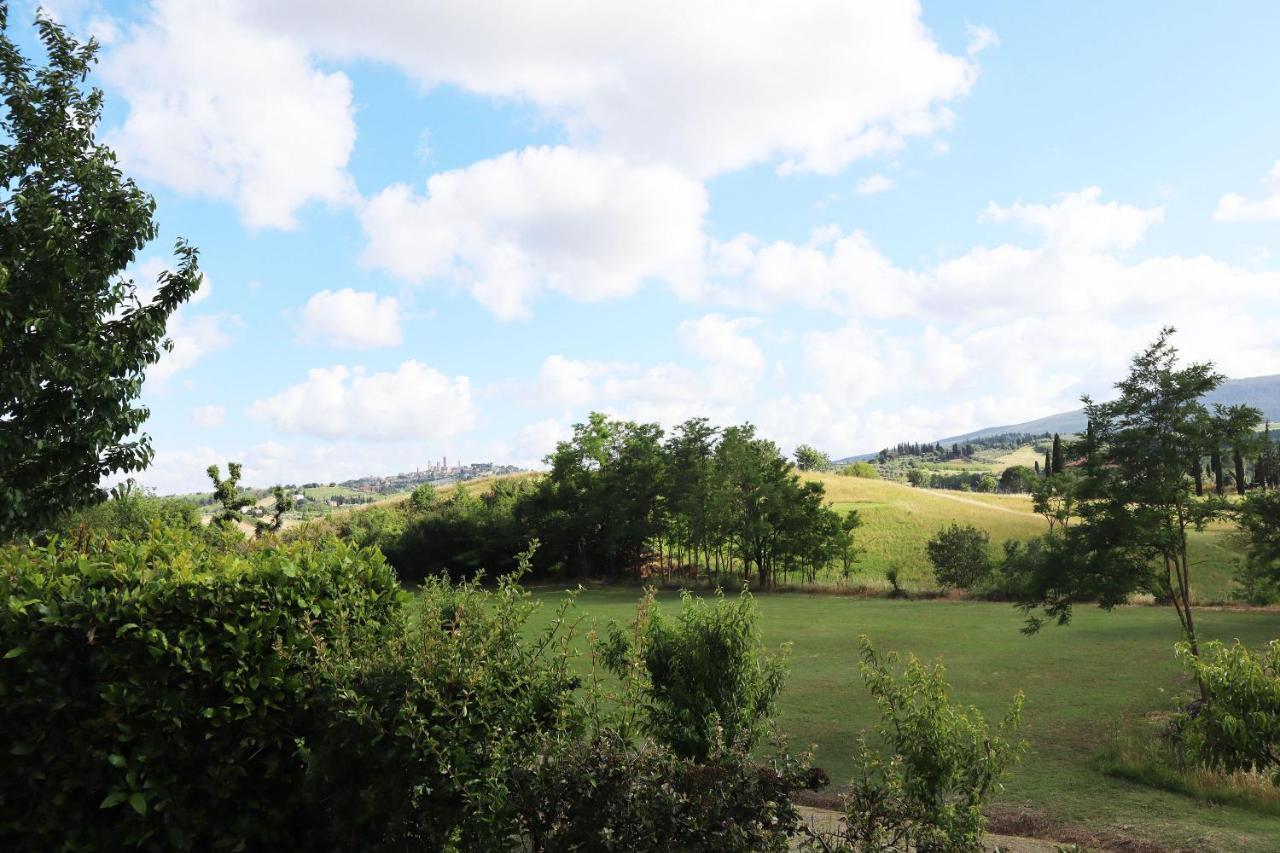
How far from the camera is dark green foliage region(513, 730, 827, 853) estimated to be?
154 inches

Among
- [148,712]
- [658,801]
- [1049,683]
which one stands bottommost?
[1049,683]

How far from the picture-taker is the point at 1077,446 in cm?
1396

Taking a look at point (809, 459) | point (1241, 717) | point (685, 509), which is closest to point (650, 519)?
point (685, 509)

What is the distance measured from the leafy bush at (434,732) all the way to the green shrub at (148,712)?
0.63m

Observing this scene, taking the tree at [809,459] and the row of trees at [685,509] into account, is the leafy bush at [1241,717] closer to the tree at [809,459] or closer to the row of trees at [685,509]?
the row of trees at [685,509]

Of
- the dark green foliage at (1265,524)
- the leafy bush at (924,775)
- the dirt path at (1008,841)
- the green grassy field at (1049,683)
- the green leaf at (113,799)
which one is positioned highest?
the dark green foliage at (1265,524)

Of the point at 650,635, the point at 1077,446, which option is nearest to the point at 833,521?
the point at 1077,446

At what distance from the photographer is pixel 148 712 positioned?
559 cm

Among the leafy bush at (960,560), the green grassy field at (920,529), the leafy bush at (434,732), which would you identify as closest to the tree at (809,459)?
the green grassy field at (920,529)

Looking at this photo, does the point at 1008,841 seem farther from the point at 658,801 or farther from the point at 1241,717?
the point at 658,801

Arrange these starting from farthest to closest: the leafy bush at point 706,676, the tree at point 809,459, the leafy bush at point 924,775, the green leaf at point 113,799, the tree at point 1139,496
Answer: the tree at point 809,459 < the tree at point 1139,496 < the leafy bush at point 706,676 < the green leaf at point 113,799 < the leafy bush at point 924,775

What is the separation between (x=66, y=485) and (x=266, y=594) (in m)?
7.62

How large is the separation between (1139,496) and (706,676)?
8.89 metres

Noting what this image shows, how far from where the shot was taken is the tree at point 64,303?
10.4 metres
